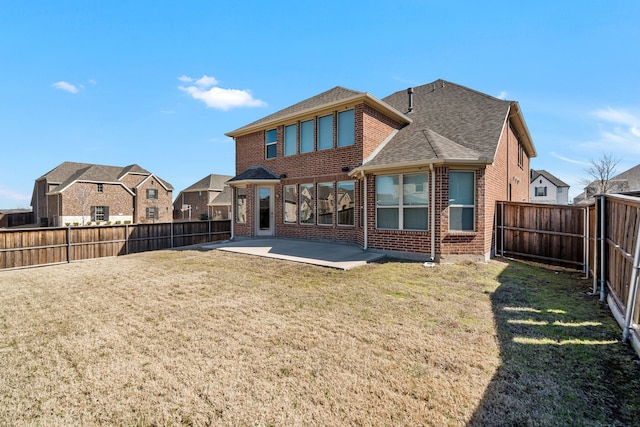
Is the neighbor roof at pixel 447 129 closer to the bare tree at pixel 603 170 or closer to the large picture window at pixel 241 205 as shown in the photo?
the large picture window at pixel 241 205

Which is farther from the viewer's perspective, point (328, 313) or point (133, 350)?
point (328, 313)

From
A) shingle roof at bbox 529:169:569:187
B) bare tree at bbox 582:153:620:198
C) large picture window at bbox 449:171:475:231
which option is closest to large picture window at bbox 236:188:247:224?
large picture window at bbox 449:171:475:231

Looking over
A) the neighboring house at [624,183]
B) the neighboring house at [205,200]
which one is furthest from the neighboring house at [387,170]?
the neighboring house at [624,183]

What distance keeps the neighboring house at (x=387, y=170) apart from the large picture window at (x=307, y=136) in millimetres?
57

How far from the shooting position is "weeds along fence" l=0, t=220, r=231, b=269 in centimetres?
1027

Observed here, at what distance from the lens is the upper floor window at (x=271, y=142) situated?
1459cm

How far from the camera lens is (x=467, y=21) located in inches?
382

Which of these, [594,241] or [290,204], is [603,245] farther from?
[290,204]

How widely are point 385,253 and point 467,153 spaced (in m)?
4.22

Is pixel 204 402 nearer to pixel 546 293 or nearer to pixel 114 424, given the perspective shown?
pixel 114 424

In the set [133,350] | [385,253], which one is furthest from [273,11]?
[133,350]

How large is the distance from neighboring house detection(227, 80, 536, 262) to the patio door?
5 centimetres

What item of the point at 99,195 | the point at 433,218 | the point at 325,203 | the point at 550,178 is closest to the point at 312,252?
the point at 325,203

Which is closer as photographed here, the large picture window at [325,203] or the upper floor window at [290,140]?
the large picture window at [325,203]
